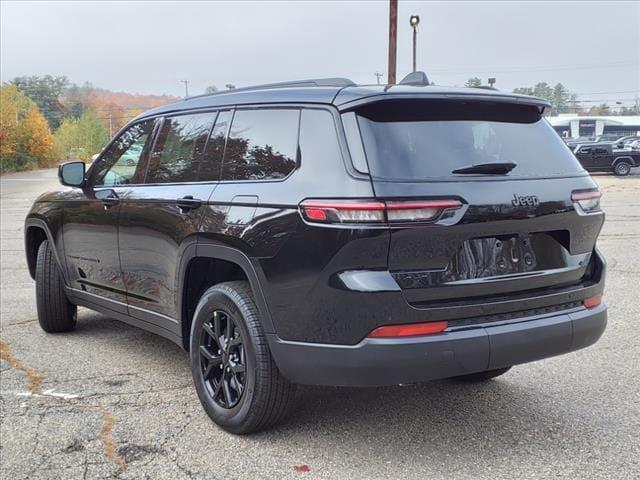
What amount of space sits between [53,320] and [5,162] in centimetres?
4241

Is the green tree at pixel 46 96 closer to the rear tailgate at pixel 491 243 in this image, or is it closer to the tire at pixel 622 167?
the tire at pixel 622 167

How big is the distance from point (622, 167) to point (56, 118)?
97591 mm

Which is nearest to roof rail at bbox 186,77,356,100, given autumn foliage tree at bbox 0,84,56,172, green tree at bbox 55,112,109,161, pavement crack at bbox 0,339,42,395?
pavement crack at bbox 0,339,42,395

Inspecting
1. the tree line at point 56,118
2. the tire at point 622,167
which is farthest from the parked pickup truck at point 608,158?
the tree line at point 56,118

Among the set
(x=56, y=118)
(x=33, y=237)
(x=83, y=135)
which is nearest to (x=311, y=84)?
(x=33, y=237)

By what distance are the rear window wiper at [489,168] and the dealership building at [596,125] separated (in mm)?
81572

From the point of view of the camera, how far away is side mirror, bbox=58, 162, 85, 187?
5020mm

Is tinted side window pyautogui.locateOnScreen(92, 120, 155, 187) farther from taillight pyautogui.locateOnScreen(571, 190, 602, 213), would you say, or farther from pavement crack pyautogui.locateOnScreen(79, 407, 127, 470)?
taillight pyautogui.locateOnScreen(571, 190, 602, 213)

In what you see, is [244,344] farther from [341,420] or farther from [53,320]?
[53,320]

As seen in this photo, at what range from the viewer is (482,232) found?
3.01 m

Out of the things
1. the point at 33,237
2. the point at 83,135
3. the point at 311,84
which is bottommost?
the point at 83,135

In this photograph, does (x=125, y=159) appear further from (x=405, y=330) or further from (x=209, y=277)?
(x=405, y=330)

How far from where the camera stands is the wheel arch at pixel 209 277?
3244 mm

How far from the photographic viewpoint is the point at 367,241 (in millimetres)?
2840
